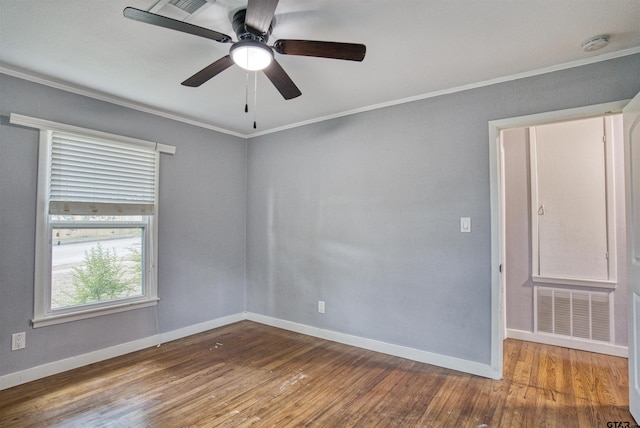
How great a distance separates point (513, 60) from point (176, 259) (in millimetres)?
3539

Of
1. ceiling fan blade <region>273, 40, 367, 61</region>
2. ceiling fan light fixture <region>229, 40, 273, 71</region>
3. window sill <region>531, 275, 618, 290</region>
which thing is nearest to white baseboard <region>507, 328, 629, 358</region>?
window sill <region>531, 275, 618, 290</region>

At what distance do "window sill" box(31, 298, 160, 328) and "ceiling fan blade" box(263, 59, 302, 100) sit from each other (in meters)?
2.48

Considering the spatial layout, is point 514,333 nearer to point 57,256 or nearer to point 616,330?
point 616,330

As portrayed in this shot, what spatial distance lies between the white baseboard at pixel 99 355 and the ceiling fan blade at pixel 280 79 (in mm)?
2759

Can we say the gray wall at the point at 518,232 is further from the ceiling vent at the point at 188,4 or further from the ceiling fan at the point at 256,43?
the ceiling vent at the point at 188,4

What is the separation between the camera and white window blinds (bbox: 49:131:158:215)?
2734 millimetres

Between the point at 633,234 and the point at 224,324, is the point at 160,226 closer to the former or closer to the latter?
the point at 224,324

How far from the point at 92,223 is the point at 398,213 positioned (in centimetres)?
278

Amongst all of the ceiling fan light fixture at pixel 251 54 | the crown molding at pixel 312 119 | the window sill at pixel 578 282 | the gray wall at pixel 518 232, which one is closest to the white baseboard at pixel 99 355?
the crown molding at pixel 312 119

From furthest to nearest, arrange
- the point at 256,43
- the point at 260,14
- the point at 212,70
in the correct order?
the point at 212,70 → the point at 256,43 → the point at 260,14

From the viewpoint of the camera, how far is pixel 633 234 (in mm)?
2068

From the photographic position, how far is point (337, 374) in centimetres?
272

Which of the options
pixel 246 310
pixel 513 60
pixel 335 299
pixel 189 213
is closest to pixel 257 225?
pixel 189 213

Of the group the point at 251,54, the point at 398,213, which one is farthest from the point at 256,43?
the point at 398,213
